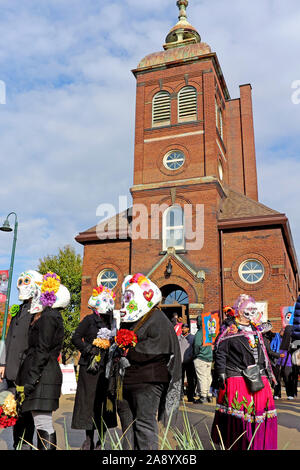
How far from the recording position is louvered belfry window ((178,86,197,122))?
2270 centimetres

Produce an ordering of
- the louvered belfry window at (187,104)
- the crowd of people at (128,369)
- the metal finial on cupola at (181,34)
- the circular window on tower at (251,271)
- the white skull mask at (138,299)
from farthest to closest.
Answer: the metal finial on cupola at (181,34), the louvered belfry window at (187,104), the circular window on tower at (251,271), the white skull mask at (138,299), the crowd of people at (128,369)

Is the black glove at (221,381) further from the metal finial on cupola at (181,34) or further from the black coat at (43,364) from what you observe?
the metal finial on cupola at (181,34)

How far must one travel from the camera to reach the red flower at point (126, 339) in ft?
Result: 12.5

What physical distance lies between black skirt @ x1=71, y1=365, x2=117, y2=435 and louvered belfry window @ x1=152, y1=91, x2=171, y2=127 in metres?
19.8

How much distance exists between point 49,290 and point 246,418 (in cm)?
259

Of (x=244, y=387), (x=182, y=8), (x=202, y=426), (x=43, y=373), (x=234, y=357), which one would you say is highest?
(x=182, y=8)

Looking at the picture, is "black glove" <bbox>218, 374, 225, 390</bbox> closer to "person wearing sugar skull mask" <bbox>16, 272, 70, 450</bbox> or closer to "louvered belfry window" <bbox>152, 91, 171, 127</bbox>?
"person wearing sugar skull mask" <bbox>16, 272, 70, 450</bbox>

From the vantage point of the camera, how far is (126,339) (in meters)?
3.80

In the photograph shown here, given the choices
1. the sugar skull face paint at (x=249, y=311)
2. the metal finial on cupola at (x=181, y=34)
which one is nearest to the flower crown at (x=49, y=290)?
the sugar skull face paint at (x=249, y=311)

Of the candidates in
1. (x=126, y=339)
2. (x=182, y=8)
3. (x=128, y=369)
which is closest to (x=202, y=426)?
(x=128, y=369)

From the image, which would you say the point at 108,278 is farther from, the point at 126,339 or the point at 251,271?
the point at 126,339

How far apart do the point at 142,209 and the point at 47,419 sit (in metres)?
17.9

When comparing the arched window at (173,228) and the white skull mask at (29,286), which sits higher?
the arched window at (173,228)
